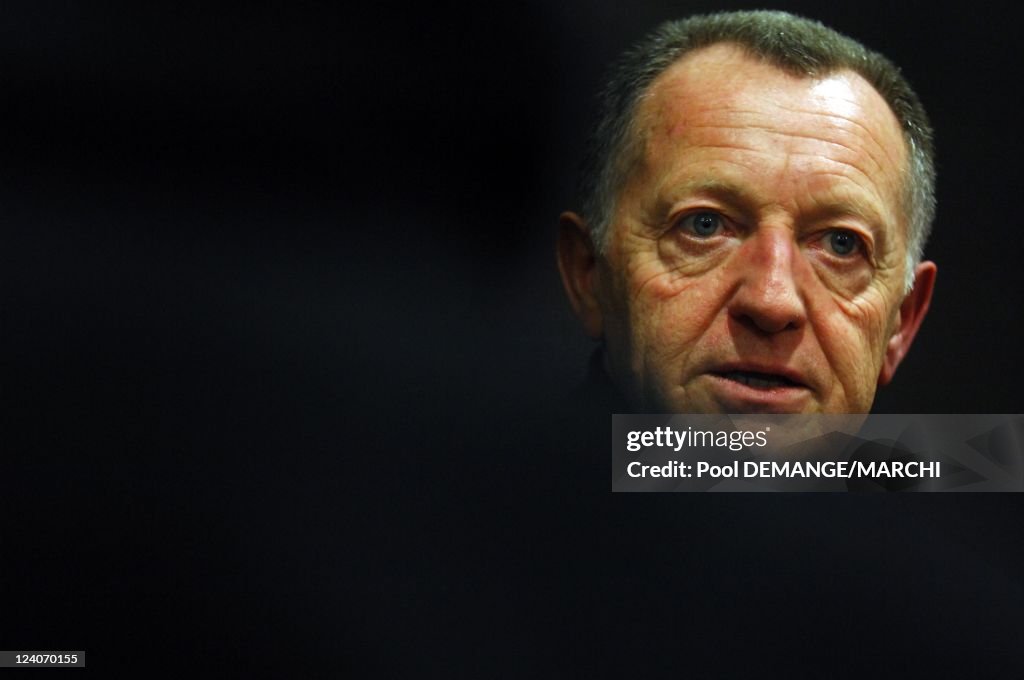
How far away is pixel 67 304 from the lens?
2098 millimetres

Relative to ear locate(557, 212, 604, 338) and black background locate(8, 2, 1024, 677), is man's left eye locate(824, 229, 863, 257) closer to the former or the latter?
black background locate(8, 2, 1024, 677)

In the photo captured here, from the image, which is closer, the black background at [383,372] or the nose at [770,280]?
the nose at [770,280]

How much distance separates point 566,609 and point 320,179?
33.2 inches

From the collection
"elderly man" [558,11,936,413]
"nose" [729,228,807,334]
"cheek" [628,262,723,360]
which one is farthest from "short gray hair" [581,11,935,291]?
"nose" [729,228,807,334]

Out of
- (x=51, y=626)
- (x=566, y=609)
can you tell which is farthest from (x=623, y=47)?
(x=51, y=626)

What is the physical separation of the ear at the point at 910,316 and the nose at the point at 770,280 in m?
0.20

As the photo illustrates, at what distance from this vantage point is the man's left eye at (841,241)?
1.90 meters

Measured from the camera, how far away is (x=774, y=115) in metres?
1.90

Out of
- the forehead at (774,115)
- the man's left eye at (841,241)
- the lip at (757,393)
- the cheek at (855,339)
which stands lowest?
the lip at (757,393)

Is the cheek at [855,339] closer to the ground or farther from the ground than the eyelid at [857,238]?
closer to the ground

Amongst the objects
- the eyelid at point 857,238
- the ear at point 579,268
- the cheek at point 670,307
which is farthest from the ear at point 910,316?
the ear at point 579,268

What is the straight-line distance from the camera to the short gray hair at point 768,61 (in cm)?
195

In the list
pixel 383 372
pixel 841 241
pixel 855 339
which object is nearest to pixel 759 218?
pixel 841 241

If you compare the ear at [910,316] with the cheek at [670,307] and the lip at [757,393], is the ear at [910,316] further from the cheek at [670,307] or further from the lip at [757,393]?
the cheek at [670,307]
